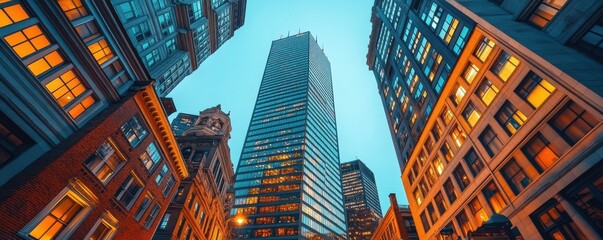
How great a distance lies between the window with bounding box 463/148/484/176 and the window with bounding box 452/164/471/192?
1326mm

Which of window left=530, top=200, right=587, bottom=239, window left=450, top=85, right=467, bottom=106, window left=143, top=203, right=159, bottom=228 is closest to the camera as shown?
window left=530, top=200, right=587, bottom=239

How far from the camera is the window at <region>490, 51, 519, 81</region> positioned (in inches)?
870

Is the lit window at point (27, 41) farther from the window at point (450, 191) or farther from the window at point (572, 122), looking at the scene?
the window at point (450, 191)

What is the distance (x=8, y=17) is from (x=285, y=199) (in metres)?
97.6

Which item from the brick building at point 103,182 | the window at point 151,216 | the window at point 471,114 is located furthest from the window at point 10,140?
the window at point 471,114

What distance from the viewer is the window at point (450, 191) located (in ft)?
96.2

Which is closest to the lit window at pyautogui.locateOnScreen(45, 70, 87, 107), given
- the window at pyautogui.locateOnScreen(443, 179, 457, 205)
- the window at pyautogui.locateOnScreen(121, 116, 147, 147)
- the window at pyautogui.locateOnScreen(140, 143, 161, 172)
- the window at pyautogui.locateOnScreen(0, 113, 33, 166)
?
the window at pyautogui.locateOnScreen(0, 113, 33, 166)

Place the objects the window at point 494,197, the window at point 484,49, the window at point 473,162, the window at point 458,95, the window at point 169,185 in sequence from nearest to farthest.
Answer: the window at point 494,197
the window at point 473,162
the window at point 484,49
the window at point 169,185
the window at point 458,95

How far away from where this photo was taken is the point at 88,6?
58.4 ft

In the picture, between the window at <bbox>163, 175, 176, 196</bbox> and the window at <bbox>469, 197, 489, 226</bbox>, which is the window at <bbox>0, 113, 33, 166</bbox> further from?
the window at <bbox>469, 197, 489, 226</bbox>

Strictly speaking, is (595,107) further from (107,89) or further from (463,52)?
(107,89)

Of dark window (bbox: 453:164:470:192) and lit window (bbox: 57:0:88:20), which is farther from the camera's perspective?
dark window (bbox: 453:164:470:192)

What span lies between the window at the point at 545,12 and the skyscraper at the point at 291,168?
8579 cm

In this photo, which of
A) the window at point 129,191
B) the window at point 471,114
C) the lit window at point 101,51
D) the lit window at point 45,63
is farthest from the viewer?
the window at point 471,114
